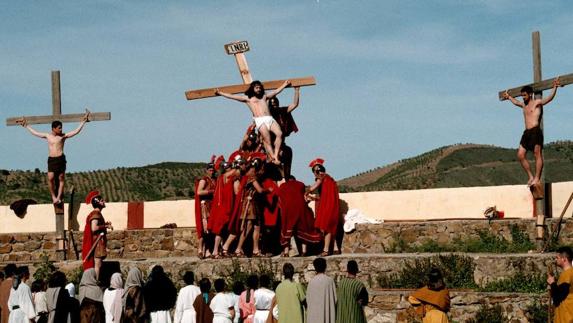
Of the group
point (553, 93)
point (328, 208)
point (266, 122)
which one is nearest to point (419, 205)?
point (328, 208)

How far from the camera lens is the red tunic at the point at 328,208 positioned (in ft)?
60.3

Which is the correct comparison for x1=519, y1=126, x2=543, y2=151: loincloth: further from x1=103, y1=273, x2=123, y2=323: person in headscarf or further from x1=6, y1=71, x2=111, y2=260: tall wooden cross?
x1=6, y1=71, x2=111, y2=260: tall wooden cross

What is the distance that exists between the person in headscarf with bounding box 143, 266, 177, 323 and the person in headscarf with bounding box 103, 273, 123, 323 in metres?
0.37

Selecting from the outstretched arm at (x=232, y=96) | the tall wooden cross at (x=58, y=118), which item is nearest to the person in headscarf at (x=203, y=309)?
the outstretched arm at (x=232, y=96)

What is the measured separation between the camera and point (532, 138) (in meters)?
18.4

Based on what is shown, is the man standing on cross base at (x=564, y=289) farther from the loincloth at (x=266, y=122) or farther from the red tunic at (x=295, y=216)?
the loincloth at (x=266, y=122)

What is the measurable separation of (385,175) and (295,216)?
50524mm

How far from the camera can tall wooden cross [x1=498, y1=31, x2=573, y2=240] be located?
1780cm

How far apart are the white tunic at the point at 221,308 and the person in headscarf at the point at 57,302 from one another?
→ 6.80 ft

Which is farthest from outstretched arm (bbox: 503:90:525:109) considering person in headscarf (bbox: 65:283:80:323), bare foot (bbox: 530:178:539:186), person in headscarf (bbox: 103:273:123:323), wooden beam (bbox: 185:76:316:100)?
person in headscarf (bbox: 65:283:80:323)

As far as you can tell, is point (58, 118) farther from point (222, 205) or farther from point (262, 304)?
point (262, 304)

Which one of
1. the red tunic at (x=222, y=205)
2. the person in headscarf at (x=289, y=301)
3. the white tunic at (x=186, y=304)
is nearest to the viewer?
the person in headscarf at (x=289, y=301)

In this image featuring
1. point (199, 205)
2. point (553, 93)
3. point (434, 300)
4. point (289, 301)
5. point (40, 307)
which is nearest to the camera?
point (434, 300)

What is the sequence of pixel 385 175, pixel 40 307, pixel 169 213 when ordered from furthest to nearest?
1. pixel 385 175
2. pixel 169 213
3. pixel 40 307
